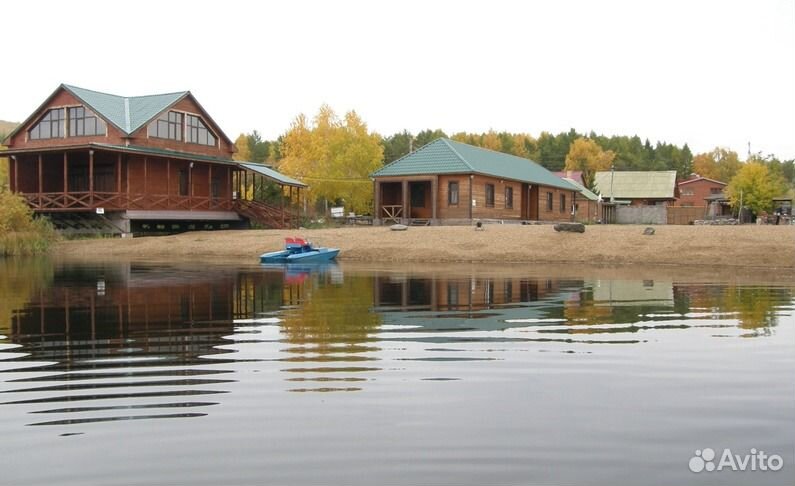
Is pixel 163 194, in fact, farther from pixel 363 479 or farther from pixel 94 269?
pixel 363 479

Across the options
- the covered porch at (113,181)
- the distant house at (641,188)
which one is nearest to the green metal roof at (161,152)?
the covered porch at (113,181)

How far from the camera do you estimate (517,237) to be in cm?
3312

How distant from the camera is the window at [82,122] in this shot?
44.9 meters

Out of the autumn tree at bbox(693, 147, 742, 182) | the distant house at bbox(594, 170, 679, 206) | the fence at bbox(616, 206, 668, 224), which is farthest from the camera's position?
Answer: the autumn tree at bbox(693, 147, 742, 182)

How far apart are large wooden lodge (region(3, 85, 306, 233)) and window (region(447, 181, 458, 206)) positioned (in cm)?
1001

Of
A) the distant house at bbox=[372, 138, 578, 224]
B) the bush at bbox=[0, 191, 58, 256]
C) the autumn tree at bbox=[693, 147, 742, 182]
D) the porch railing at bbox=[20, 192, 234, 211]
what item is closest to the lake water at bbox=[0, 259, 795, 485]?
the bush at bbox=[0, 191, 58, 256]

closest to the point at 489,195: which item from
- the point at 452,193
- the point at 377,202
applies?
the point at 452,193

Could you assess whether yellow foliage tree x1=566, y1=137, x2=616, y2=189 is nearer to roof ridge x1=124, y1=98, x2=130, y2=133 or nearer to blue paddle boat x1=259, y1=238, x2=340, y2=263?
roof ridge x1=124, y1=98, x2=130, y2=133

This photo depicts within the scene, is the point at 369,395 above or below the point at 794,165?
below

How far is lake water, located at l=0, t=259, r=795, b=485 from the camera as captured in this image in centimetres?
544

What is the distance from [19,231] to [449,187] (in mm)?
24372

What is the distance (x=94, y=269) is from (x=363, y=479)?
23233mm

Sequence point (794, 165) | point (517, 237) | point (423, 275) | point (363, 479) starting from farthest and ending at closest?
point (794, 165) → point (517, 237) → point (423, 275) → point (363, 479)

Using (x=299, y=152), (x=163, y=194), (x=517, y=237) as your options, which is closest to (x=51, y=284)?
(x=517, y=237)
